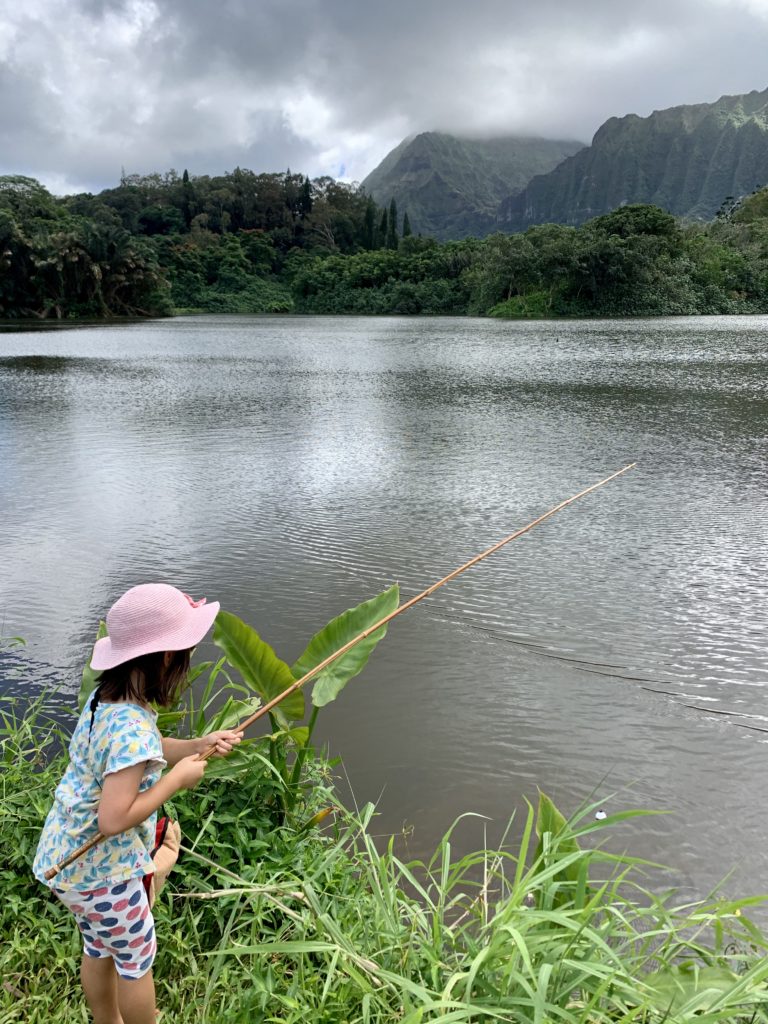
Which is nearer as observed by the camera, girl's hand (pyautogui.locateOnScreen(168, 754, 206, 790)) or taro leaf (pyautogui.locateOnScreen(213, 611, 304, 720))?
girl's hand (pyautogui.locateOnScreen(168, 754, 206, 790))

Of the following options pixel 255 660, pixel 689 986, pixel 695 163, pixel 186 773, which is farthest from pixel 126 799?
pixel 695 163

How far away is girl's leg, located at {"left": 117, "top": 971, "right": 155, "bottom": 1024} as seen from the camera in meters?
1.63

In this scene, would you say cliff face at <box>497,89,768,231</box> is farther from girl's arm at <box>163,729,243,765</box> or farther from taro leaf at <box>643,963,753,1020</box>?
girl's arm at <box>163,729,243,765</box>

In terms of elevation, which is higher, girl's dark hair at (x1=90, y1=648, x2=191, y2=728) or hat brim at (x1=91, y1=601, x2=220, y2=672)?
hat brim at (x1=91, y1=601, x2=220, y2=672)

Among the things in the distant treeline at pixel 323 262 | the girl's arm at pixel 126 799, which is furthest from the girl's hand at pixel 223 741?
the distant treeline at pixel 323 262

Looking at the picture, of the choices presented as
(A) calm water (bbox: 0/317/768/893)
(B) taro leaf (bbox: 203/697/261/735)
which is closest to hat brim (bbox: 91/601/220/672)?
(B) taro leaf (bbox: 203/697/261/735)

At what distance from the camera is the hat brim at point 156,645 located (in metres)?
1.59

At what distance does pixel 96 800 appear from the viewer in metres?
1.61

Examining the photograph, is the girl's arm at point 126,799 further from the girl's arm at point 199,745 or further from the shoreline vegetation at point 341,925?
the shoreline vegetation at point 341,925

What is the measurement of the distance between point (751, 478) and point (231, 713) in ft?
20.6

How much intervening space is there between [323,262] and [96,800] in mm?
71251

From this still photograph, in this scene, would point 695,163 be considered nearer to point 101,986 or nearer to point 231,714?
point 231,714

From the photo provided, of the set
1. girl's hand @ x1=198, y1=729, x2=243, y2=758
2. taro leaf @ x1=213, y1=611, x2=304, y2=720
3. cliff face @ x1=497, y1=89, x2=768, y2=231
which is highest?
cliff face @ x1=497, y1=89, x2=768, y2=231

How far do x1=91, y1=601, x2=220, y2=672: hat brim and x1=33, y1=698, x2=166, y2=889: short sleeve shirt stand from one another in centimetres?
10
